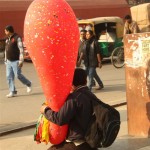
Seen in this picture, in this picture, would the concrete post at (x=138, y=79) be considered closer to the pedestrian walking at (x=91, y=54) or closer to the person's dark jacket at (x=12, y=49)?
the pedestrian walking at (x=91, y=54)

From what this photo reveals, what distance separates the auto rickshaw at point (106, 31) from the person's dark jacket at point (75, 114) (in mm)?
13154

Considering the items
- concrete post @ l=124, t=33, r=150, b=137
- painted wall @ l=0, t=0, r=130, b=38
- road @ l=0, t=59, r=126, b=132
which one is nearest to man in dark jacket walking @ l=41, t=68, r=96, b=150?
concrete post @ l=124, t=33, r=150, b=137

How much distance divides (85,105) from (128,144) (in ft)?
6.23

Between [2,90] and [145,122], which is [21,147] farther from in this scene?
[2,90]

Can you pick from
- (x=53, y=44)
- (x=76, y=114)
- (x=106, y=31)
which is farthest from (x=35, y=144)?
(x=106, y=31)

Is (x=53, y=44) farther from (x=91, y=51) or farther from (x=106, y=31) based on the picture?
(x=106, y=31)

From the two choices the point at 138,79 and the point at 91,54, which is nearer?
the point at 138,79

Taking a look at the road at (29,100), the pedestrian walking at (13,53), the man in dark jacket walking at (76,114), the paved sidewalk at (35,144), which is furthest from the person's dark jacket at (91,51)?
the man in dark jacket walking at (76,114)

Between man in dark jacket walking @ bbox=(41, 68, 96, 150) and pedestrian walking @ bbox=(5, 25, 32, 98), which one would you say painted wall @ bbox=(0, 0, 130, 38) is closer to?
pedestrian walking @ bbox=(5, 25, 32, 98)

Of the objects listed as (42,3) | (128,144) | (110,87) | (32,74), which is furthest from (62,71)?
(32,74)

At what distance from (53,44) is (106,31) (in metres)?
14.4

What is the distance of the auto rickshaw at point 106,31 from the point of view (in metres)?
17.0

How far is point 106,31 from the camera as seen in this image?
17.9 m

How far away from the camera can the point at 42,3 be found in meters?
3.71
